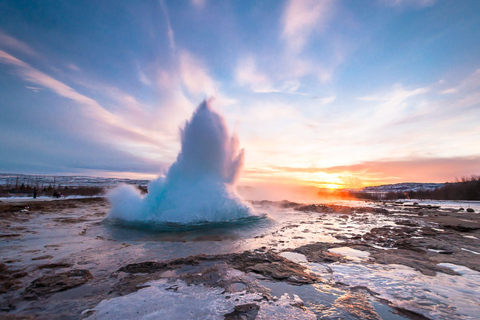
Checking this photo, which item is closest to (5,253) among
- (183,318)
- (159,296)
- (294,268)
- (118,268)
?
(118,268)

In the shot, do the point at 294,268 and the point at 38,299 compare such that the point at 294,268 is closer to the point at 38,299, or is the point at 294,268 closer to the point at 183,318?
the point at 183,318

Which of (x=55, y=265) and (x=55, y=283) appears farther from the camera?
(x=55, y=265)

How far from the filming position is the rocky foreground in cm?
335

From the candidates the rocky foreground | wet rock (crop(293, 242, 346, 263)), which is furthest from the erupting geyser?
wet rock (crop(293, 242, 346, 263))

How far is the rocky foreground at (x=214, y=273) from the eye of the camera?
11.0ft

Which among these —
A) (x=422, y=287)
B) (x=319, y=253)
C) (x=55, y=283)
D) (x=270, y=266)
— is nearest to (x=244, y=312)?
(x=270, y=266)

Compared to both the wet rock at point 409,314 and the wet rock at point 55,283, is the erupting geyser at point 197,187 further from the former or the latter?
the wet rock at point 409,314

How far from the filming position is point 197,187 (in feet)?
46.3

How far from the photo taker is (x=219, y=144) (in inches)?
608

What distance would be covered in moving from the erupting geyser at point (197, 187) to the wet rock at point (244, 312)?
31.7ft

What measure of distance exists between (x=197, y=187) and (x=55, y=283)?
9935 millimetres

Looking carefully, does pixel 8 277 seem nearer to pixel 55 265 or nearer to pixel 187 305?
pixel 55 265

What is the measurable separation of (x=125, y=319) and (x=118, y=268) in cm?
262

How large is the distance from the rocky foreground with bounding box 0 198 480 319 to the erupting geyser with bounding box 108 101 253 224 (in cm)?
410
